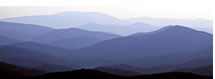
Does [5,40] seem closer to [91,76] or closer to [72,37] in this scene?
[72,37]

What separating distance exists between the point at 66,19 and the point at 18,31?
0.61 m

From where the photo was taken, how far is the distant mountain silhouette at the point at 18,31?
398cm

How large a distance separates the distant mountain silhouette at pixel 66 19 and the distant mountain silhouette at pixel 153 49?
30 centimetres

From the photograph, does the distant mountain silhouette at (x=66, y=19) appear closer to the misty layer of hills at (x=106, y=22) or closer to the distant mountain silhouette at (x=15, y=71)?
the misty layer of hills at (x=106, y=22)

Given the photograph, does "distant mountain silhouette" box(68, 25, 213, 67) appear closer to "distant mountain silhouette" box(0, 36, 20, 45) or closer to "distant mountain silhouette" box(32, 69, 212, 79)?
"distant mountain silhouette" box(32, 69, 212, 79)

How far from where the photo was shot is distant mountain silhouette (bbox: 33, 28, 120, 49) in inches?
159

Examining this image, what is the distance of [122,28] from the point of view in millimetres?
4113

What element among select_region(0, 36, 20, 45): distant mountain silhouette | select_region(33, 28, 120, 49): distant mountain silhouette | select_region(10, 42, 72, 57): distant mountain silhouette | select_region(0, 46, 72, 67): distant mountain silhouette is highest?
select_region(33, 28, 120, 49): distant mountain silhouette

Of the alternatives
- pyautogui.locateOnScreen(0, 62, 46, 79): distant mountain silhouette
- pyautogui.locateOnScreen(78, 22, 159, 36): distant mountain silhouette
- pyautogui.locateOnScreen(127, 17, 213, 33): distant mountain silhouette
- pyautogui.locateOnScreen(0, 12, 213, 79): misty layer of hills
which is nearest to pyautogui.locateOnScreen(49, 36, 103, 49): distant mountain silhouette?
pyautogui.locateOnScreen(0, 12, 213, 79): misty layer of hills

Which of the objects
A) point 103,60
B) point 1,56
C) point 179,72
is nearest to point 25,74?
point 1,56

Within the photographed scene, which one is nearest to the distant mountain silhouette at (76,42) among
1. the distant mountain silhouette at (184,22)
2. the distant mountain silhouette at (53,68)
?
the distant mountain silhouette at (53,68)

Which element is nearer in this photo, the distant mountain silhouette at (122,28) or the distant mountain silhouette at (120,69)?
the distant mountain silhouette at (120,69)

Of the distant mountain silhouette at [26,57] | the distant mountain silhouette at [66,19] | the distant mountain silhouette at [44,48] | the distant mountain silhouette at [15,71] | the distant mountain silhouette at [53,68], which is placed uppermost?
the distant mountain silhouette at [66,19]

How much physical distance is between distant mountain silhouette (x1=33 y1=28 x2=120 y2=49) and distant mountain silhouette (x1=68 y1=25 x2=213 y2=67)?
0.08 metres
